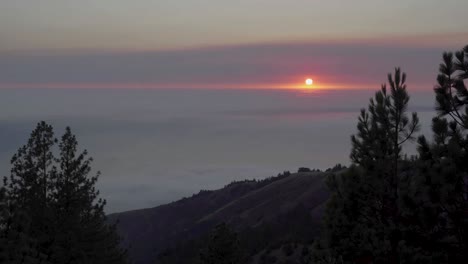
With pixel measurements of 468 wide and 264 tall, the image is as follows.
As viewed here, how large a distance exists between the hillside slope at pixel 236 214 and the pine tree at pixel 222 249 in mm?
37808

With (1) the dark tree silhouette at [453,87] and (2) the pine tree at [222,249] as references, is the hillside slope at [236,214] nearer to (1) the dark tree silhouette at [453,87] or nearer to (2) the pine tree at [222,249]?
(2) the pine tree at [222,249]

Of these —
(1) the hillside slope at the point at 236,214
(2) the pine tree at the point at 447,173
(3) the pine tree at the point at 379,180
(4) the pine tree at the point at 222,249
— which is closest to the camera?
(2) the pine tree at the point at 447,173

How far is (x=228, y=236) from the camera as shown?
117ft

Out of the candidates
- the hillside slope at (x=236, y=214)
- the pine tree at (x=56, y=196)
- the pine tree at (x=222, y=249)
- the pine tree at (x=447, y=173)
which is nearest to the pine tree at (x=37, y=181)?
the pine tree at (x=56, y=196)

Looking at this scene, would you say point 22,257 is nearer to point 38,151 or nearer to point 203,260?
point 38,151

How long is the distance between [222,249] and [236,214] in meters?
82.1

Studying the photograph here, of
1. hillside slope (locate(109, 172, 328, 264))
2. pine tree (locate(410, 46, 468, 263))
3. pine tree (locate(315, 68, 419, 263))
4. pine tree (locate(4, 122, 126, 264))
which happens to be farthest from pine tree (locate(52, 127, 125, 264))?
hillside slope (locate(109, 172, 328, 264))

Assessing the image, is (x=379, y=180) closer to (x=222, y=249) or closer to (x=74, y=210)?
(x=74, y=210)

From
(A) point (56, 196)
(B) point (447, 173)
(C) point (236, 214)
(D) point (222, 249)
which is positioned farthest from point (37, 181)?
(C) point (236, 214)

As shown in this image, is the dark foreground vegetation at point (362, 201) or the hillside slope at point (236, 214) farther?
the hillside slope at point (236, 214)

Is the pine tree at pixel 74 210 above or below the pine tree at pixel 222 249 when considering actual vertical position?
above

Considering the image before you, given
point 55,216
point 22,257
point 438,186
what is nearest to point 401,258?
point 438,186

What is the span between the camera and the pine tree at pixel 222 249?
35.2 metres

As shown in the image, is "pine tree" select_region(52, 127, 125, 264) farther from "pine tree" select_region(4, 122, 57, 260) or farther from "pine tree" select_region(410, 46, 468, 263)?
"pine tree" select_region(410, 46, 468, 263)
